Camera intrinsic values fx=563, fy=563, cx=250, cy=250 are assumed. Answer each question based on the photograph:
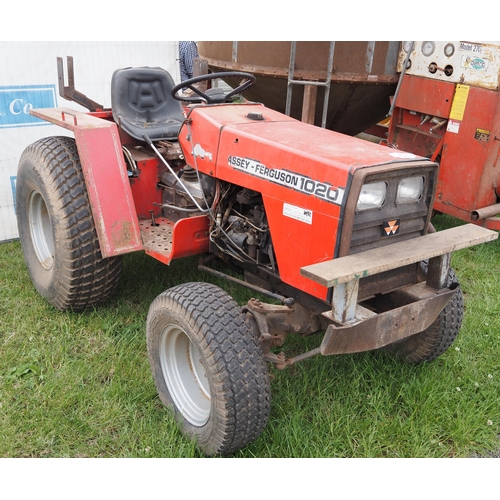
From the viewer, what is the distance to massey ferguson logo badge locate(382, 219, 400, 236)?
8.45ft

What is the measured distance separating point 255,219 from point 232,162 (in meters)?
0.32

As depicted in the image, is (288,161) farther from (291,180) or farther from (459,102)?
(459,102)

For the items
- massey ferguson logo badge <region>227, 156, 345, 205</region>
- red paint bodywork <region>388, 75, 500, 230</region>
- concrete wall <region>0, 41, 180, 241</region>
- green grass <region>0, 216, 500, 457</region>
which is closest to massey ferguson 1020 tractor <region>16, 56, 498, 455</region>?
massey ferguson logo badge <region>227, 156, 345, 205</region>

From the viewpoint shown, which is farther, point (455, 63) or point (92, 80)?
point (92, 80)

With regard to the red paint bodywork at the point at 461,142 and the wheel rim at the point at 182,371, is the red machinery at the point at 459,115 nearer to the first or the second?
the red paint bodywork at the point at 461,142

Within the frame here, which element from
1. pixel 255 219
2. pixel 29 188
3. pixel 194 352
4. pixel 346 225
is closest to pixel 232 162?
pixel 255 219

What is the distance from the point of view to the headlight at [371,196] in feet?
8.01

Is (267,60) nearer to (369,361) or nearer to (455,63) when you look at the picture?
(455,63)

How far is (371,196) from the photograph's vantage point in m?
2.48

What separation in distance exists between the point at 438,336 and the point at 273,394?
37.4 inches

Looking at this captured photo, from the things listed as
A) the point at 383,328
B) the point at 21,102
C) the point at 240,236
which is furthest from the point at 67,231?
the point at 21,102

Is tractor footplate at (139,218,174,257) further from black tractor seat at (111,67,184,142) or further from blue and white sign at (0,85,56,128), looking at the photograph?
blue and white sign at (0,85,56,128)

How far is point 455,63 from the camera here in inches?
182

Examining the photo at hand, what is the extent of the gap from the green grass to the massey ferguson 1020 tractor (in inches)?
6.1
